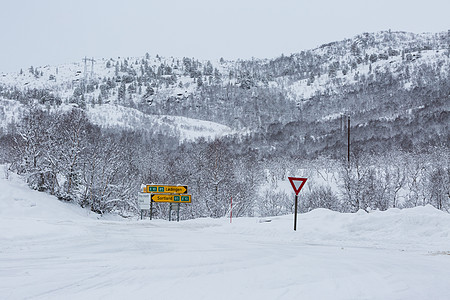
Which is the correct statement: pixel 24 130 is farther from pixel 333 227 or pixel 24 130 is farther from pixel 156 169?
pixel 156 169

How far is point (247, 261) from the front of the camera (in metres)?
8.99

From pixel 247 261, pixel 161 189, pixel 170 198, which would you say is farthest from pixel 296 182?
pixel 161 189

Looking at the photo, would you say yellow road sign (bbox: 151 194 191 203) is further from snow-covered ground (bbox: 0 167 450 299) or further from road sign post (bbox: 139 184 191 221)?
snow-covered ground (bbox: 0 167 450 299)

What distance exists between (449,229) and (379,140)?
460 ft

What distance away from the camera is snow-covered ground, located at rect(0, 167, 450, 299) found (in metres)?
6.38

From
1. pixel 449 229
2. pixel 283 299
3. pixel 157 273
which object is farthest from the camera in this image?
pixel 449 229

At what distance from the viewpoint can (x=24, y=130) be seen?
34.3 metres

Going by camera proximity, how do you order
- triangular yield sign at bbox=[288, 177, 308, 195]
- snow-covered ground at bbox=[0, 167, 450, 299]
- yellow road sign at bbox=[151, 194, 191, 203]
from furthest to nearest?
1. yellow road sign at bbox=[151, 194, 191, 203]
2. triangular yield sign at bbox=[288, 177, 308, 195]
3. snow-covered ground at bbox=[0, 167, 450, 299]

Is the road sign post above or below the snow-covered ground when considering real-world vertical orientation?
above

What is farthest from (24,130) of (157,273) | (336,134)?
(336,134)

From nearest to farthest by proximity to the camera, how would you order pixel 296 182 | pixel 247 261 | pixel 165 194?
pixel 247 261, pixel 296 182, pixel 165 194

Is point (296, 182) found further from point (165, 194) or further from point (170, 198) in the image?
point (165, 194)

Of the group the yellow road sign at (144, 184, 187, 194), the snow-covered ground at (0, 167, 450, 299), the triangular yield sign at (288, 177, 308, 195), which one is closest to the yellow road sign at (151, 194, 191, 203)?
the yellow road sign at (144, 184, 187, 194)

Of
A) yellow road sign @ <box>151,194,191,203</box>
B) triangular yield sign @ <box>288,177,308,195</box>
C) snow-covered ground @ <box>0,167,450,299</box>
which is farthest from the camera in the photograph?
yellow road sign @ <box>151,194,191,203</box>
